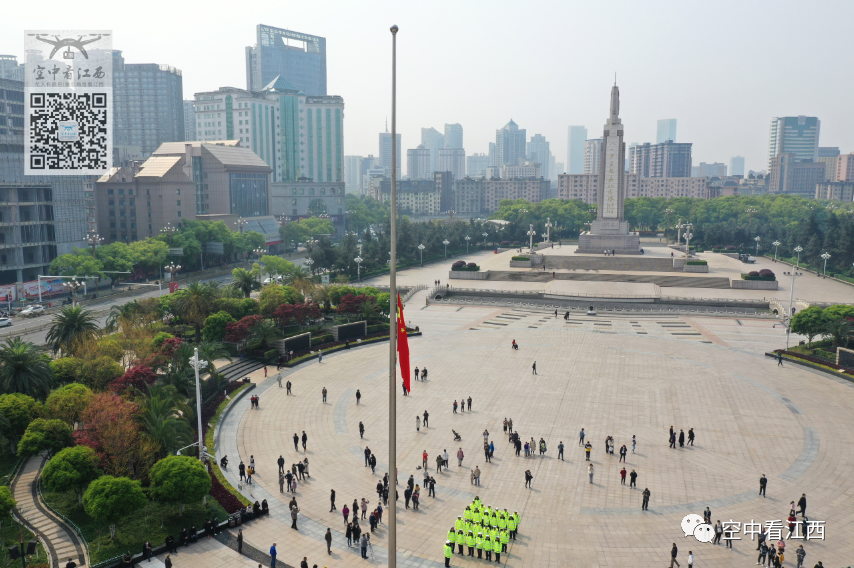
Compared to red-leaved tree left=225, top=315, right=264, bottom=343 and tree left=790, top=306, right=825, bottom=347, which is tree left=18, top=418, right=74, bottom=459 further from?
tree left=790, top=306, right=825, bottom=347

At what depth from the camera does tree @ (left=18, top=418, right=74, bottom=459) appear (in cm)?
2333

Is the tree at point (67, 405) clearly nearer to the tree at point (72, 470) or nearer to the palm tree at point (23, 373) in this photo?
the palm tree at point (23, 373)

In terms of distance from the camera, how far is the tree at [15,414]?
82.6ft

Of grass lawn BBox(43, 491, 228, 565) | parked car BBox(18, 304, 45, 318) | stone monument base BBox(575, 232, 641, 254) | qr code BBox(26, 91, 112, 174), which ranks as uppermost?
qr code BBox(26, 91, 112, 174)

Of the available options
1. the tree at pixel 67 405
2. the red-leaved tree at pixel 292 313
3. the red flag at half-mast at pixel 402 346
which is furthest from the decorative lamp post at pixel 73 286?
the red flag at half-mast at pixel 402 346

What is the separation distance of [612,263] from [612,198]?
47.0 feet

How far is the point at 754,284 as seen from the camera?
68500 millimetres

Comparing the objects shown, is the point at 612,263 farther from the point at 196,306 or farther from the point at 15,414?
the point at 15,414

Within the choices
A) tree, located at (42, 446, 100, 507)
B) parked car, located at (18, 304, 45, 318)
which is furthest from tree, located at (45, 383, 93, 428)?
parked car, located at (18, 304, 45, 318)

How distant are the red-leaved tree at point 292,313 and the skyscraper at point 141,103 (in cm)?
13567

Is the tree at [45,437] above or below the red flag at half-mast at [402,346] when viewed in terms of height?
below

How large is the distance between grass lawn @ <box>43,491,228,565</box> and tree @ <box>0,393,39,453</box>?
366cm

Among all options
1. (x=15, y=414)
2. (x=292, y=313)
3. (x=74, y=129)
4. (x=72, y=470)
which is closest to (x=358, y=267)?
(x=292, y=313)

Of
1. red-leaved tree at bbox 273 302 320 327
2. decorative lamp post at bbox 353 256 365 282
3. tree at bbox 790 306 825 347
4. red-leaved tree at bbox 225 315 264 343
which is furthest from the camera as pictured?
decorative lamp post at bbox 353 256 365 282
